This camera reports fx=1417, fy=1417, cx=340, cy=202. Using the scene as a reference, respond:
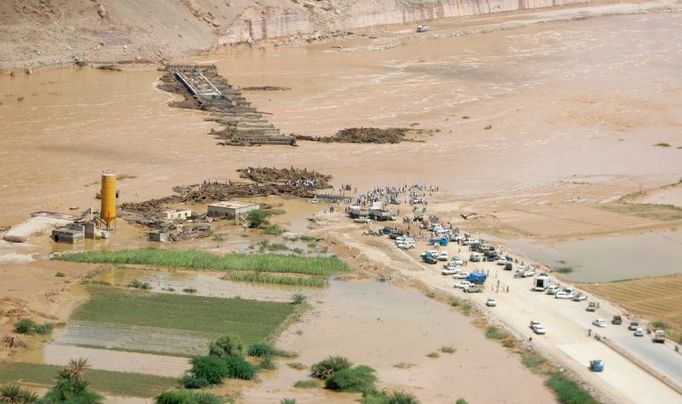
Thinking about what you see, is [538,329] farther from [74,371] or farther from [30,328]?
[30,328]

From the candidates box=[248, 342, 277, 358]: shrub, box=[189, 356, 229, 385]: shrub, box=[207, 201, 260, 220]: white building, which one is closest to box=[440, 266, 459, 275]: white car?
box=[248, 342, 277, 358]: shrub

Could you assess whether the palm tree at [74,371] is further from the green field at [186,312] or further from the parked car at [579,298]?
the parked car at [579,298]

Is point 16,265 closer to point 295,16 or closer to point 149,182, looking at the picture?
point 149,182

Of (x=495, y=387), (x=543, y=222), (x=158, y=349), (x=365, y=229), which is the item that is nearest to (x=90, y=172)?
(x=365, y=229)

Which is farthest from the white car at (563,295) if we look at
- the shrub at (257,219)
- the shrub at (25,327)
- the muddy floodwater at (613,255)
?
the shrub at (25,327)

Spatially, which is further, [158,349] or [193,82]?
[193,82]

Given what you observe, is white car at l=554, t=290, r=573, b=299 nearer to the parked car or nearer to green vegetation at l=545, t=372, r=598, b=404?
the parked car

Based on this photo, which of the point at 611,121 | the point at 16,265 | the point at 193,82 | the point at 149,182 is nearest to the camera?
the point at 16,265
